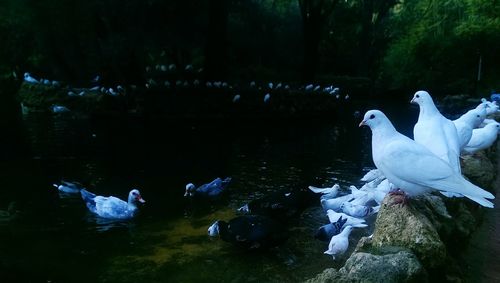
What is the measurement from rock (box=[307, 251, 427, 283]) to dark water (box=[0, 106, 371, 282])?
7.81 feet

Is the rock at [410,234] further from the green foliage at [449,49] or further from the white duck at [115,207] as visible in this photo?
the green foliage at [449,49]

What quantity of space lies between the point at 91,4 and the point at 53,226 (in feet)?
46.0

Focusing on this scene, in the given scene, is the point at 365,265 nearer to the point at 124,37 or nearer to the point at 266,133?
the point at 266,133

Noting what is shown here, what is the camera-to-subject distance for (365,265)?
405 centimetres

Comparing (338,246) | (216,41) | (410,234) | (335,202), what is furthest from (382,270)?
(216,41)

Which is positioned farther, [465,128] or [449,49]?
[449,49]

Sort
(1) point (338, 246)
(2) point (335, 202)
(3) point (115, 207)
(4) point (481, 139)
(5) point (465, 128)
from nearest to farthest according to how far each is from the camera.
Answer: (1) point (338, 246), (5) point (465, 128), (4) point (481, 139), (2) point (335, 202), (3) point (115, 207)

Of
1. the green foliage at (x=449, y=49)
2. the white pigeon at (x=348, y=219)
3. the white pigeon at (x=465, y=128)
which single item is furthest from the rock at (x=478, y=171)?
the green foliage at (x=449, y=49)

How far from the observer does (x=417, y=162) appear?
4.84 m

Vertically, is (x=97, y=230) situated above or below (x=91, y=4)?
below

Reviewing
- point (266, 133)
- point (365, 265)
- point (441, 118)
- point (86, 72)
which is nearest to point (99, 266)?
point (365, 265)

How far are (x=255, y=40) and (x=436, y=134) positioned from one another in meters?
26.9

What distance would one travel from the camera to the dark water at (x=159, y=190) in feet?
22.6

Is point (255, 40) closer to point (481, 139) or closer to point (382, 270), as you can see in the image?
point (481, 139)
